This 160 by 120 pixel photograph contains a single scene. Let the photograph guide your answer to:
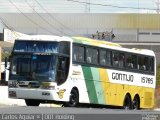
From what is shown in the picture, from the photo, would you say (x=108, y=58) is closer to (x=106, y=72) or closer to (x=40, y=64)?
(x=106, y=72)

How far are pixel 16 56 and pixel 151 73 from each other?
9600mm

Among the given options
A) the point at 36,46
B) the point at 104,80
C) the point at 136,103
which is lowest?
the point at 136,103

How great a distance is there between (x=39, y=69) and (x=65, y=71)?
115 centimetres

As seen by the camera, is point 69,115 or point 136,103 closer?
point 69,115

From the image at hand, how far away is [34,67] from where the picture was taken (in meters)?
24.2

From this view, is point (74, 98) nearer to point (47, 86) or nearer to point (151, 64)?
point (47, 86)

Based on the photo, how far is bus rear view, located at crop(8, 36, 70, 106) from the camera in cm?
2408

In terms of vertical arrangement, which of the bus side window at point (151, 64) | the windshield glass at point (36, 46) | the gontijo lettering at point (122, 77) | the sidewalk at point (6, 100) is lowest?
the sidewalk at point (6, 100)

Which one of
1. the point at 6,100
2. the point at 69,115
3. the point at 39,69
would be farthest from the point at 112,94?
the point at 69,115

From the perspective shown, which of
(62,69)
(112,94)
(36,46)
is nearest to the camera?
(62,69)

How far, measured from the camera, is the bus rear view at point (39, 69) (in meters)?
24.1

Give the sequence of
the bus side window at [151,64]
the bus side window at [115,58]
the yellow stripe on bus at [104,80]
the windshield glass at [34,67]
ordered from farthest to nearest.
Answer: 1. the bus side window at [151,64]
2. the bus side window at [115,58]
3. the yellow stripe on bus at [104,80]
4. the windshield glass at [34,67]

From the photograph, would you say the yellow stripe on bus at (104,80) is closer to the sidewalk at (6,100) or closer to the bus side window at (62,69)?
the bus side window at (62,69)

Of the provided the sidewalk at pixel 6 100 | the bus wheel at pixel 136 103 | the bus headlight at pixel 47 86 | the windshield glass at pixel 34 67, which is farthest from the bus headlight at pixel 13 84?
the sidewalk at pixel 6 100
